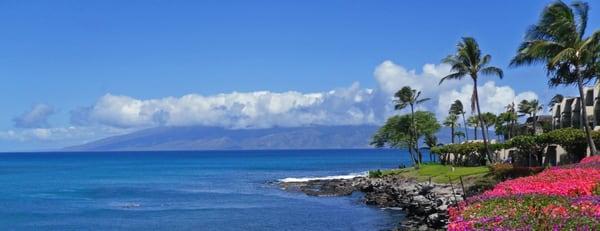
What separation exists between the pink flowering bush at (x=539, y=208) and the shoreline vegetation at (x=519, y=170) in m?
0.02

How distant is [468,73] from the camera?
60344mm

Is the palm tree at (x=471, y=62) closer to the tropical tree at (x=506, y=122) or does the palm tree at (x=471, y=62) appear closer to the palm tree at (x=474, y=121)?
the tropical tree at (x=506, y=122)

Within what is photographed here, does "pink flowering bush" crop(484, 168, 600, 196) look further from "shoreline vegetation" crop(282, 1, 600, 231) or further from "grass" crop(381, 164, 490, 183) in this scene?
"grass" crop(381, 164, 490, 183)

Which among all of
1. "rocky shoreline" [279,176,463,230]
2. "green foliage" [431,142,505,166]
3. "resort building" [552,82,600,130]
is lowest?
"rocky shoreline" [279,176,463,230]

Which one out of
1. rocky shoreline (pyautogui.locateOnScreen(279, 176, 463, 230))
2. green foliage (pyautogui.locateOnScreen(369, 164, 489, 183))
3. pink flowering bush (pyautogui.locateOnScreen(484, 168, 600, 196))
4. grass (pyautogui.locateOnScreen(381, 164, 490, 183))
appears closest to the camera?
pink flowering bush (pyautogui.locateOnScreen(484, 168, 600, 196))

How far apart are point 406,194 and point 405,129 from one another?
5444cm

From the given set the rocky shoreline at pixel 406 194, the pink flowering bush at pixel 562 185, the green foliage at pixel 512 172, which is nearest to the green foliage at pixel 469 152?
the rocky shoreline at pixel 406 194

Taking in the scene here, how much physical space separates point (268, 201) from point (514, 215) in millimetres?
44251

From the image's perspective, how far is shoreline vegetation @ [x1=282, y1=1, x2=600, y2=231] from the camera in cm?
1834

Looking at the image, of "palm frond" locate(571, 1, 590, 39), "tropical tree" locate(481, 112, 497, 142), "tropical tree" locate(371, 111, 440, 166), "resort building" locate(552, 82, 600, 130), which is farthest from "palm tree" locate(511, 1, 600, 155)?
"tropical tree" locate(481, 112, 497, 142)

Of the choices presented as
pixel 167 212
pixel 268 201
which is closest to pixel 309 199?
pixel 268 201

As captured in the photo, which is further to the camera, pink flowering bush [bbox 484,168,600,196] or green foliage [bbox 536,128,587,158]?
green foliage [bbox 536,128,587,158]

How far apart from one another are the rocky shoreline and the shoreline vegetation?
0.11 m

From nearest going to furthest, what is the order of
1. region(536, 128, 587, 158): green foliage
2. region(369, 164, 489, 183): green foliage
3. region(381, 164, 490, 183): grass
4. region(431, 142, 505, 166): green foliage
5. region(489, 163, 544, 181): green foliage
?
region(489, 163, 544, 181): green foliage
region(536, 128, 587, 158): green foliage
region(381, 164, 490, 183): grass
region(369, 164, 489, 183): green foliage
region(431, 142, 505, 166): green foliage
